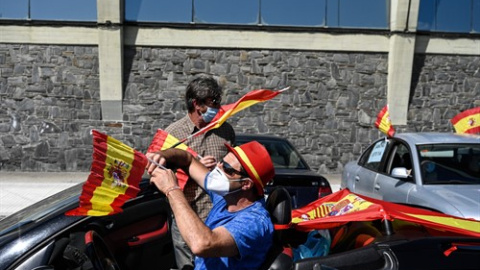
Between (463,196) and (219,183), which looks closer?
(219,183)

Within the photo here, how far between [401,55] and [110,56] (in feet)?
25.3

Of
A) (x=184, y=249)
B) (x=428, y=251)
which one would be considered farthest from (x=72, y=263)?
→ (x=428, y=251)

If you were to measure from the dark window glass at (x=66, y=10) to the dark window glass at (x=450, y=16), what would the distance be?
350 inches

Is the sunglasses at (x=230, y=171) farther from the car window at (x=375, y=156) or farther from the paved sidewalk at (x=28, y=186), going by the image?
the paved sidewalk at (x=28, y=186)

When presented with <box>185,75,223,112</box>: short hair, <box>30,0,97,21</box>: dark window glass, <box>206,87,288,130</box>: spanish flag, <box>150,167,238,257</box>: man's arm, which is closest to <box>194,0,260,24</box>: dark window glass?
<box>30,0,97,21</box>: dark window glass

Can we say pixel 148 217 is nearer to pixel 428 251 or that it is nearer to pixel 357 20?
pixel 428 251

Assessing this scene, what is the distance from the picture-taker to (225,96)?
14.1 m

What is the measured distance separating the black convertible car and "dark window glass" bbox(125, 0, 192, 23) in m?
10.8

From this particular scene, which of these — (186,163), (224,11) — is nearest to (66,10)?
(224,11)

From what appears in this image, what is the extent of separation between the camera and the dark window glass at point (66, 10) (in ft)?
45.3

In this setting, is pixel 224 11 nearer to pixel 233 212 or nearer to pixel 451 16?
pixel 451 16

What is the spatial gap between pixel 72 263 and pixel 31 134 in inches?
468

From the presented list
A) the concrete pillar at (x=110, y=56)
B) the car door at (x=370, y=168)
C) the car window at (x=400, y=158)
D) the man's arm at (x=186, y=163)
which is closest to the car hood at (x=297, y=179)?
the car door at (x=370, y=168)

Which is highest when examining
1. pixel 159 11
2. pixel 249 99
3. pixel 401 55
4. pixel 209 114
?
pixel 159 11
